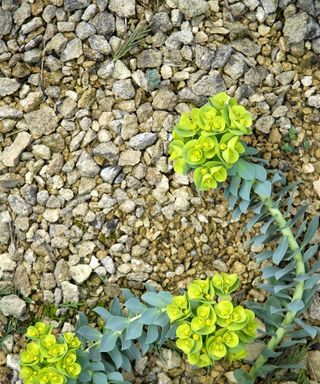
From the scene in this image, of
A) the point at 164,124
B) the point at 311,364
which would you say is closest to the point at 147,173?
the point at 164,124

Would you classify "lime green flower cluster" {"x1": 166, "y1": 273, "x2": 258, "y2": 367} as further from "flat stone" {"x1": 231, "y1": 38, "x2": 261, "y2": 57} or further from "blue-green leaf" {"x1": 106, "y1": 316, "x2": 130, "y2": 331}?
"flat stone" {"x1": 231, "y1": 38, "x2": 261, "y2": 57}

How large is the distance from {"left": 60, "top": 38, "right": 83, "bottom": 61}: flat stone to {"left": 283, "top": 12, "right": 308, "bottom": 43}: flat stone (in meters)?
0.86

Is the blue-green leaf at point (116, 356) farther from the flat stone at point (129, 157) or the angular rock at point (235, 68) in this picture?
the angular rock at point (235, 68)

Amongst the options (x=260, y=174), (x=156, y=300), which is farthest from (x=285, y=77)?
(x=156, y=300)

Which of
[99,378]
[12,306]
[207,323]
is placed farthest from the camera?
[12,306]

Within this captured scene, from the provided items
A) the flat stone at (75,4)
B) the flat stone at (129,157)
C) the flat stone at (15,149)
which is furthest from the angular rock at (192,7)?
the flat stone at (15,149)

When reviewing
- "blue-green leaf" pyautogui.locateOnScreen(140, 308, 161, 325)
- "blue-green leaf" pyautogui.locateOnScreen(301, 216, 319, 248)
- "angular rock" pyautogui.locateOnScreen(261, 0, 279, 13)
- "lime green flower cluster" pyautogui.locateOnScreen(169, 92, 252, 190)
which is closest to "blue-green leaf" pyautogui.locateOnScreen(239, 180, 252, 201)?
"lime green flower cluster" pyautogui.locateOnScreen(169, 92, 252, 190)

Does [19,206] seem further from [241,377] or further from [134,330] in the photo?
[241,377]

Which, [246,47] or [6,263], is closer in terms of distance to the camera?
[6,263]

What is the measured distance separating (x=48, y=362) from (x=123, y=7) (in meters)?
1.48

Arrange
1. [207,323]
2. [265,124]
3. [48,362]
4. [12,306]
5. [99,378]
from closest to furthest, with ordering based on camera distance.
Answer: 1. [207,323]
2. [48,362]
3. [99,378]
4. [12,306]
5. [265,124]

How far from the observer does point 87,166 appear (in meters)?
3.09

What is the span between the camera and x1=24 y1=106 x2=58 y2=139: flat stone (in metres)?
3.15

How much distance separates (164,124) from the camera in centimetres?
310
